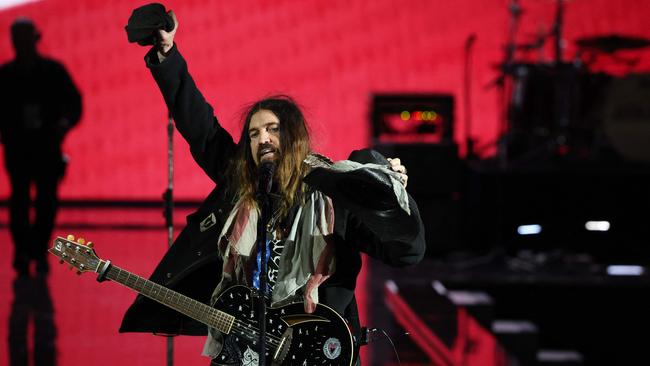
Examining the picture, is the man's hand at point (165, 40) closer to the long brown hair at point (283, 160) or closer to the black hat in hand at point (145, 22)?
the black hat in hand at point (145, 22)

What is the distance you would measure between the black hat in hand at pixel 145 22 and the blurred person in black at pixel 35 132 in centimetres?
392

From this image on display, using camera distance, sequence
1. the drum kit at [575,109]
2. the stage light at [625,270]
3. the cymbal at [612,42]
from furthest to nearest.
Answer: the cymbal at [612,42], the drum kit at [575,109], the stage light at [625,270]

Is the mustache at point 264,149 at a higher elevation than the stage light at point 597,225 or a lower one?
higher

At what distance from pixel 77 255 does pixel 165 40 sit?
0.65 m

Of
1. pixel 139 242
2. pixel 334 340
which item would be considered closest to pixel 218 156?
pixel 334 340

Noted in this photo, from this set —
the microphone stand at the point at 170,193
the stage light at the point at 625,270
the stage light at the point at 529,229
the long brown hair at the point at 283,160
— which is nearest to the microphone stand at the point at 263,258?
the long brown hair at the point at 283,160

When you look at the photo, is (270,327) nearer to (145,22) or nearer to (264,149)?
(264,149)

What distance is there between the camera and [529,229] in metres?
6.65

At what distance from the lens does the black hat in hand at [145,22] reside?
7.73ft

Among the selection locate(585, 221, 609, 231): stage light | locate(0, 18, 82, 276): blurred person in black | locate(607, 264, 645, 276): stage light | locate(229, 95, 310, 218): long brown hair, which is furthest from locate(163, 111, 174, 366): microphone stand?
locate(585, 221, 609, 231): stage light

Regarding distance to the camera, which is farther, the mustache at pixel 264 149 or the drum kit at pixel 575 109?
the drum kit at pixel 575 109

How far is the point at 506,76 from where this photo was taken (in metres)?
7.55

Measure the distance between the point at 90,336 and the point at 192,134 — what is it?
7.57ft

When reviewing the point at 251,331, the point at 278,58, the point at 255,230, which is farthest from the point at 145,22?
the point at 278,58
